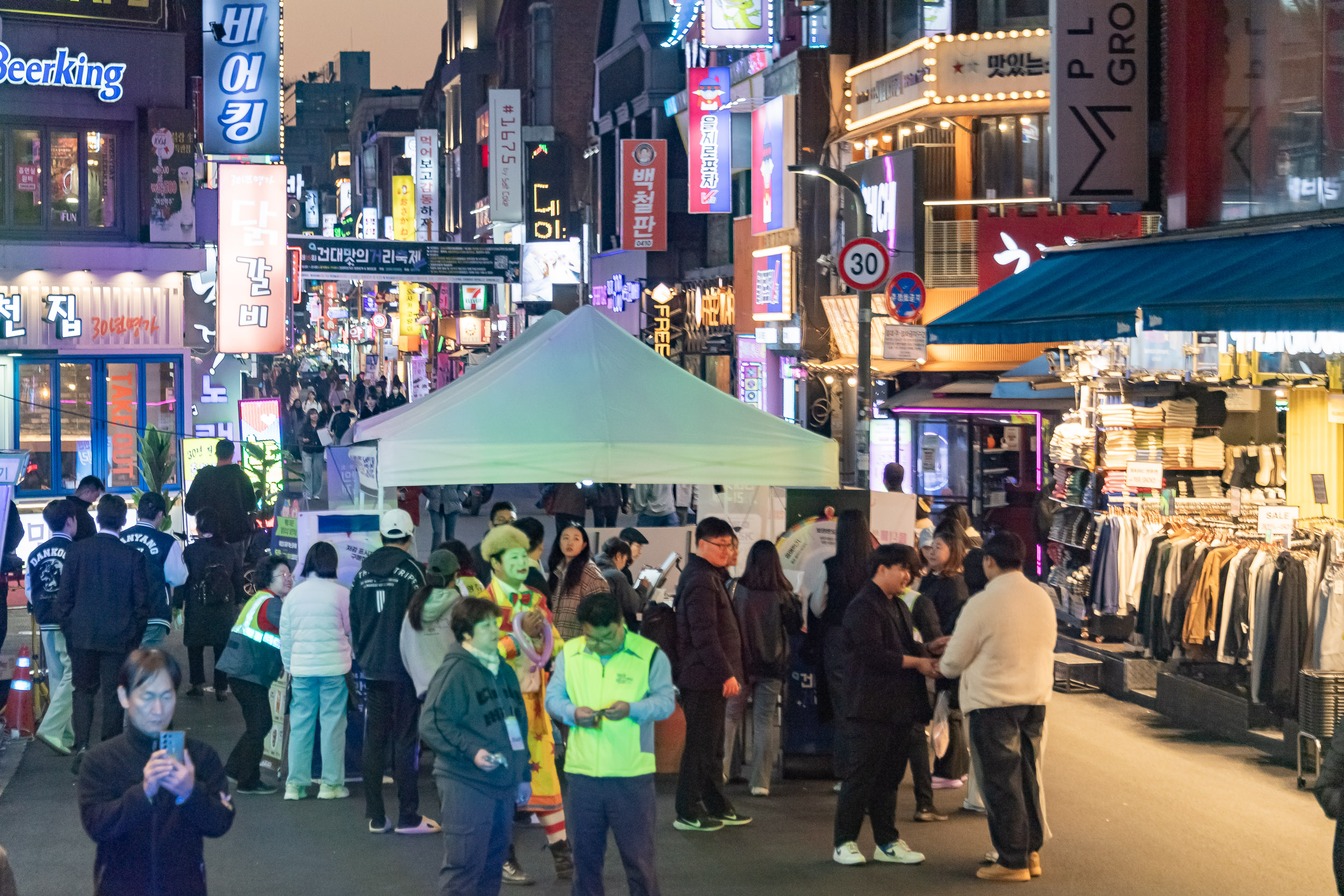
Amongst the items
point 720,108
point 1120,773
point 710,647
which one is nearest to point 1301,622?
point 1120,773

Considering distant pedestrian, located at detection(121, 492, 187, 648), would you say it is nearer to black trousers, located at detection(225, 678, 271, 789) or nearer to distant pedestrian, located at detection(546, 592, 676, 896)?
black trousers, located at detection(225, 678, 271, 789)

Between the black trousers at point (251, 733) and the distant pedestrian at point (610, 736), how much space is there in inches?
166

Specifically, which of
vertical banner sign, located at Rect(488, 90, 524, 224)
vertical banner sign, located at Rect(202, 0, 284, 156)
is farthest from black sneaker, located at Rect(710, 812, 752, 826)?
vertical banner sign, located at Rect(488, 90, 524, 224)

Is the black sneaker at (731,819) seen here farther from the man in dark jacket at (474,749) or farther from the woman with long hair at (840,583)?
the man in dark jacket at (474,749)

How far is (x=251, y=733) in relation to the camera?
35.8 ft

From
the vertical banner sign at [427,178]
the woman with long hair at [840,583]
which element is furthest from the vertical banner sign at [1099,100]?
the vertical banner sign at [427,178]

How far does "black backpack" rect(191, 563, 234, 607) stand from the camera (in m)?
13.7

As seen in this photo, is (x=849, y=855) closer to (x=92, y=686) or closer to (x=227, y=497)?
(x=92, y=686)

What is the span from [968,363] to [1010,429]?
4.84 feet

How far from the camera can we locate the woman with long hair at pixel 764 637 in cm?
1048

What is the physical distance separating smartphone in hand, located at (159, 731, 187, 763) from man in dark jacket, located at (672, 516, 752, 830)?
4666 mm

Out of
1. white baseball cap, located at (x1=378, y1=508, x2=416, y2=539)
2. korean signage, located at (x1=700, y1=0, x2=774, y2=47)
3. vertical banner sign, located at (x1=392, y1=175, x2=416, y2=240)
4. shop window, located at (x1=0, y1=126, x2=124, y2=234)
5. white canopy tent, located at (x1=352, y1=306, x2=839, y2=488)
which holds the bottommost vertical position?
white baseball cap, located at (x1=378, y1=508, x2=416, y2=539)

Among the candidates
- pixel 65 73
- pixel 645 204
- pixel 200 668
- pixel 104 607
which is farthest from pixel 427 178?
pixel 104 607

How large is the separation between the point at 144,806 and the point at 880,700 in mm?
4704
